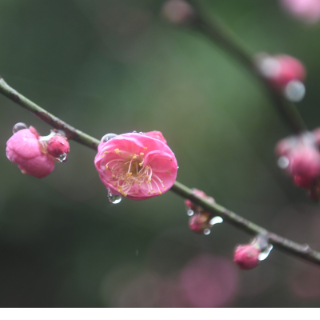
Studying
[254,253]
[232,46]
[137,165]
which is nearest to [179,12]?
[232,46]

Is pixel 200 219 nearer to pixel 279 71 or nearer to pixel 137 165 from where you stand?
pixel 137 165

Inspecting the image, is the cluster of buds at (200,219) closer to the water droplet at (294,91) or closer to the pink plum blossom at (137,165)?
the pink plum blossom at (137,165)

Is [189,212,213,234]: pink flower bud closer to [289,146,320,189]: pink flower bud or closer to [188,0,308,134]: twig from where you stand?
[289,146,320,189]: pink flower bud

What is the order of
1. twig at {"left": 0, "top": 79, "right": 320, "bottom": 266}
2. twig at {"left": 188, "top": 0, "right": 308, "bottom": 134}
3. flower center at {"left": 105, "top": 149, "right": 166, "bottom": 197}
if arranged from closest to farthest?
twig at {"left": 0, "top": 79, "right": 320, "bottom": 266} < flower center at {"left": 105, "top": 149, "right": 166, "bottom": 197} < twig at {"left": 188, "top": 0, "right": 308, "bottom": 134}

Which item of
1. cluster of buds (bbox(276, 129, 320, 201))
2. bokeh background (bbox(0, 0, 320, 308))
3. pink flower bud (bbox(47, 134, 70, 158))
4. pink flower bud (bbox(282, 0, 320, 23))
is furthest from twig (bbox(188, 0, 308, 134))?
pink flower bud (bbox(282, 0, 320, 23))

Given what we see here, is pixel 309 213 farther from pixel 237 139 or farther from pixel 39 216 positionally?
pixel 39 216

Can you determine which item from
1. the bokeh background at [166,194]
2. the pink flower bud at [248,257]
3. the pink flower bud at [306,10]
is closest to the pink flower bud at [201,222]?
the pink flower bud at [248,257]
